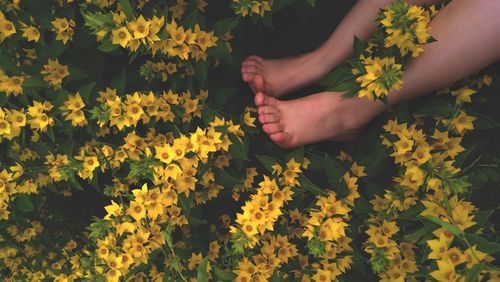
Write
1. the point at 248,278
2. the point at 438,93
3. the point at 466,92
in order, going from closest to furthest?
1. the point at 248,278
2. the point at 466,92
3. the point at 438,93

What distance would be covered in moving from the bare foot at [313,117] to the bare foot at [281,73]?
0.42 feet

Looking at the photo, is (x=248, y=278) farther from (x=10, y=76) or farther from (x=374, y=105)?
(x=10, y=76)

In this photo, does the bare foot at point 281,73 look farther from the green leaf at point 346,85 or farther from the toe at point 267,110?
the green leaf at point 346,85

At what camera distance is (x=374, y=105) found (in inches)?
69.4

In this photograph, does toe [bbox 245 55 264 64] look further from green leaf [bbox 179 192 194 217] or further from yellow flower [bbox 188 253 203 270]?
yellow flower [bbox 188 253 203 270]

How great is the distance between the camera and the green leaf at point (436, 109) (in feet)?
5.25

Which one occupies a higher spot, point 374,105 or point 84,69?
point 84,69

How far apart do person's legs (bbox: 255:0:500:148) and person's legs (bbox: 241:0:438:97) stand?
5.5 inches

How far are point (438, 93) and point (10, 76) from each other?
1541mm

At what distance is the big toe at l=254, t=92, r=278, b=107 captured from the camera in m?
1.91

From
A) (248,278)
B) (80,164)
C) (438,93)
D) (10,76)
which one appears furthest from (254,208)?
(10,76)

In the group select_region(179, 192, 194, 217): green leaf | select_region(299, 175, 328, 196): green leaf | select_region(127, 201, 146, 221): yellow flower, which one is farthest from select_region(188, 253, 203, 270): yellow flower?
select_region(299, 175, 328, 196): green leaf

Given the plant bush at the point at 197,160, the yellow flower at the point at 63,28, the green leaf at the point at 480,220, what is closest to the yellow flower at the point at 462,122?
the plant bush at the point at 197,160

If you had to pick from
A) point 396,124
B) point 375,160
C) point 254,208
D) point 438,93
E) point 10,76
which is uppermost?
point 10,76
